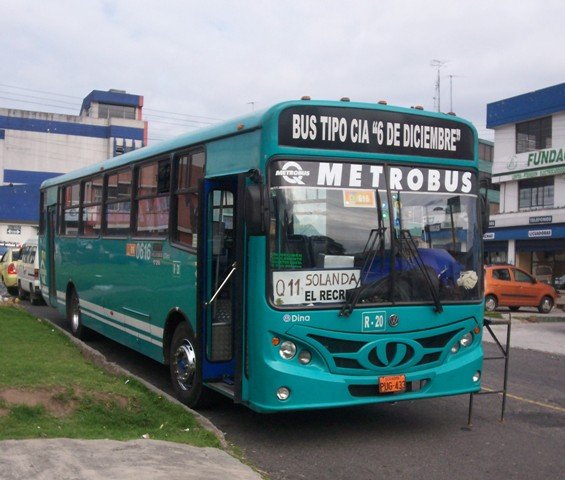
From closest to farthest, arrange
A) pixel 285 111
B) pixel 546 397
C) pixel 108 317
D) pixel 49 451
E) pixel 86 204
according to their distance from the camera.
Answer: pixel 49 451
pixel 285 111
pixel 546 397
pixel 108 317
pixel 86 204

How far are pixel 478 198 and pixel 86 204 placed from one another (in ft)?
24.3

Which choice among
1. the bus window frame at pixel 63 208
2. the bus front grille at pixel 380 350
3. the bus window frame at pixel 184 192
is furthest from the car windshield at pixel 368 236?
the bus window frame at pixel 63 208

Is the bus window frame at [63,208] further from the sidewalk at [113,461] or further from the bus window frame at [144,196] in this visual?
the sidewalk at [113,461]

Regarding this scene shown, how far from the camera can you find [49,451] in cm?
569

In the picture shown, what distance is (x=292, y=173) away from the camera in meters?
6.71

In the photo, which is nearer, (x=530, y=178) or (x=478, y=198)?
(x=478, y=198)

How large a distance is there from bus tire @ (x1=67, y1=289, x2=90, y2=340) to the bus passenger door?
590 cm

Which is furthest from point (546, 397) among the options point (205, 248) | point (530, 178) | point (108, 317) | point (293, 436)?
point (530, 178)

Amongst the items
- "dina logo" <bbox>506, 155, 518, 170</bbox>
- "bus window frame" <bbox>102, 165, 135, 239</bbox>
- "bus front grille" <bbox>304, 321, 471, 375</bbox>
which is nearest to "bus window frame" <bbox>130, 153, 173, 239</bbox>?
"bus window frame" <bbox>102, 165, 135, 239</bbox>

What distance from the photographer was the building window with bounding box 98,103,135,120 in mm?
79062

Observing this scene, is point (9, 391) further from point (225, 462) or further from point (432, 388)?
point (432, 388)

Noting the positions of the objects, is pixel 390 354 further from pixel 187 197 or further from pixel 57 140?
pixel 57 140

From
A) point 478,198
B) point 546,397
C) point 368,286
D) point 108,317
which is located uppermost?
point 478,198

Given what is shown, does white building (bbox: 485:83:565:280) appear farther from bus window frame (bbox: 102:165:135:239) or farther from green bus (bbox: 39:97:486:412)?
green bus (bbox: 39:97:486:412)
